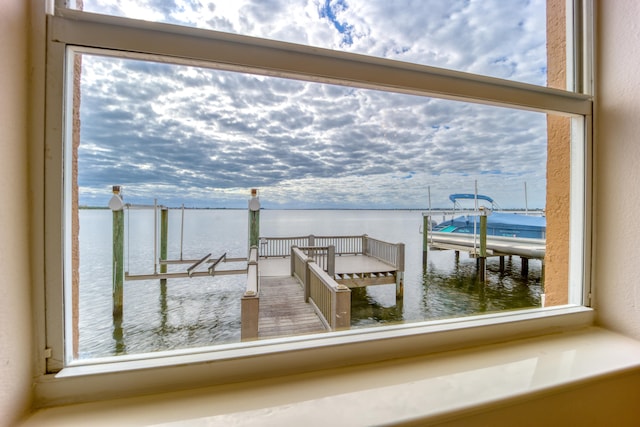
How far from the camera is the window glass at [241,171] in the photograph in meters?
0.77

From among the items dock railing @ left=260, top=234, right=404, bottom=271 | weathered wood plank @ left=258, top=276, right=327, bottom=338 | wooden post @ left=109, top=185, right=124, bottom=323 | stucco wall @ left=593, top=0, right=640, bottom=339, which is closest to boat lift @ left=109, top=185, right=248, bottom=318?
wooden post @ left=109, top=185, right=124, bottom=323

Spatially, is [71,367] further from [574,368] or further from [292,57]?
[574,368]

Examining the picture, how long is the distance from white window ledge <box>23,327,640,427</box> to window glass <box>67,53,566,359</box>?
0.16 m

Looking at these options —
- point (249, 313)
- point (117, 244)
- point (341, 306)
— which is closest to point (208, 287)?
point (249, 313)

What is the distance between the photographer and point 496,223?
2945 mm

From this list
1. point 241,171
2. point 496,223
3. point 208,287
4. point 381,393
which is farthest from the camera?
point 496,223

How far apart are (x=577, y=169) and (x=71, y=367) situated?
1.60 metres

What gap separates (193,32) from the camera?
583 millimetres

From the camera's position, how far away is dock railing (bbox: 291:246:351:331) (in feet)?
7.19

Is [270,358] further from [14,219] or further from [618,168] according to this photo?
[618,168]

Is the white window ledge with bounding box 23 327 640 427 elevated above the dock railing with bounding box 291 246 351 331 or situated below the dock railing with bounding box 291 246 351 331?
above

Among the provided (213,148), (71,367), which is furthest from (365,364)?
(213,148)

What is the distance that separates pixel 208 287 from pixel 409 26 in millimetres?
2612

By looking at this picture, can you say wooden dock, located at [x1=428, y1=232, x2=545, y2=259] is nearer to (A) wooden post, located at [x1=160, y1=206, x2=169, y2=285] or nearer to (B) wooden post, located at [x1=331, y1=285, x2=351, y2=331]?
(B) wooden post, located at [x1=331, y1=285, x2=351, y2=331]
